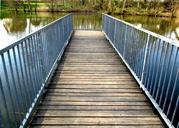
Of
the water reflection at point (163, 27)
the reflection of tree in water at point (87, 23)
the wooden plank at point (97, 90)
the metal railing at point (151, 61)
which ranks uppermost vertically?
the metal railing at point (151, 61)

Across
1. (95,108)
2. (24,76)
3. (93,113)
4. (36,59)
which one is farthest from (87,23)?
(24,76)

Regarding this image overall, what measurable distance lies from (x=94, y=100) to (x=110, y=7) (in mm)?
33401

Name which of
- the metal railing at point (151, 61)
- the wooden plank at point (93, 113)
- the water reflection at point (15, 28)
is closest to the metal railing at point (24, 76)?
the wooden plank at point (93, 113)

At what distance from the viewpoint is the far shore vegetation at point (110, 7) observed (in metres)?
34.4

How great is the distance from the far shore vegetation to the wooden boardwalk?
31.2 metres

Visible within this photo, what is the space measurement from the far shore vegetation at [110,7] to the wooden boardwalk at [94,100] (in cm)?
3121

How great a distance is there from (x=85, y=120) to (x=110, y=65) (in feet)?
8.71

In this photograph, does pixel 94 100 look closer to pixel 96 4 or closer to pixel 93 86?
pixel 93 86

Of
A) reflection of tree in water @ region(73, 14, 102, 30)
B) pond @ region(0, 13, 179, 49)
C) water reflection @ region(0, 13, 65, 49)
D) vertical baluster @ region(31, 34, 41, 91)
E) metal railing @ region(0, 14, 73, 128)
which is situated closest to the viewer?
metal railing @ region(0, 14, 73, 128)

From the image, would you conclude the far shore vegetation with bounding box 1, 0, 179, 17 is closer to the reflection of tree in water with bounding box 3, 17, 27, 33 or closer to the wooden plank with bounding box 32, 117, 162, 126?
the reflection of tree in water with bounding box 3, 17, 27, 33

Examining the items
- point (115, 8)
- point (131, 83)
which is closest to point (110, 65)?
point (131, 83)

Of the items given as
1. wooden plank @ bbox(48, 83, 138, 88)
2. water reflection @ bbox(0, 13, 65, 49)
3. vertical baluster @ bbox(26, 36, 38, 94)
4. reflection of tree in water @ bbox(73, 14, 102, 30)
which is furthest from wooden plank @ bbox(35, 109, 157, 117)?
reflection of tree in water @ bbox(73, 14, 102, 30)

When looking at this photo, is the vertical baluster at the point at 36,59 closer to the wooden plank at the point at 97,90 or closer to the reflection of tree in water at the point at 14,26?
the wooden plank at the point at 97,90

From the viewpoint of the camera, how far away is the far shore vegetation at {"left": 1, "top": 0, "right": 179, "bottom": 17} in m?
34.4
